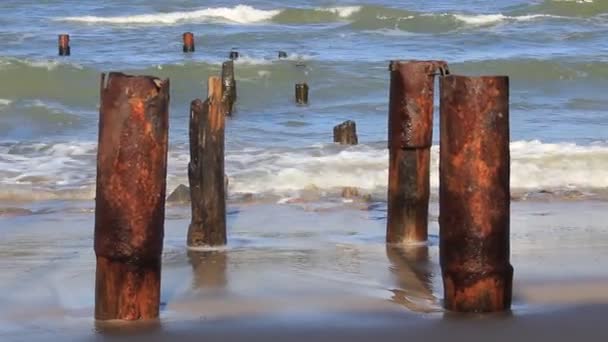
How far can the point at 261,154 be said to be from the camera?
12.4 m

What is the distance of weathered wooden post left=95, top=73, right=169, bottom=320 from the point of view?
16.1 ft

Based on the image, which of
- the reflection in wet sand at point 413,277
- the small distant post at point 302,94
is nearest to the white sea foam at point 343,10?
the small distant post at point 302,94

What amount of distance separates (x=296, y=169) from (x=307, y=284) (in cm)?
502

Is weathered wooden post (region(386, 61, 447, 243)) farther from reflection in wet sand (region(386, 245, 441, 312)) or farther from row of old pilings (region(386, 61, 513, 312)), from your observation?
row of old pilings (region(386, 61, 513, 312))

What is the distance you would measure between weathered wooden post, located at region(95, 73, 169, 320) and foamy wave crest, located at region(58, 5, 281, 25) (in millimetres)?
26899

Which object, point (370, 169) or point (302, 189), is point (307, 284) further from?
point (370, 169)

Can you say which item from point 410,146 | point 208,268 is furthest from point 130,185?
point 410,146

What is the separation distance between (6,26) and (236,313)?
980 inches

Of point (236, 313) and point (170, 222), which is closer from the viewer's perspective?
point (236, 313)

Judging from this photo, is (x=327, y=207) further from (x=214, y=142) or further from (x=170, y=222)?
(x=214, y=142)

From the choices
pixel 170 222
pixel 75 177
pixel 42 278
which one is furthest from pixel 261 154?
pixel 42 278

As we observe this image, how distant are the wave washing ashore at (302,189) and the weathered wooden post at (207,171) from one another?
15cm

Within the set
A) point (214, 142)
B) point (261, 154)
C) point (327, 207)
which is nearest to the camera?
point (214, 142)

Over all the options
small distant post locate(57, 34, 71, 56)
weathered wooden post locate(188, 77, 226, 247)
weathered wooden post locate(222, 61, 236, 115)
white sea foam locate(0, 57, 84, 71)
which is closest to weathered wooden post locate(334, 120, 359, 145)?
weathered wooden post locate(222, 61, 236, 115)
